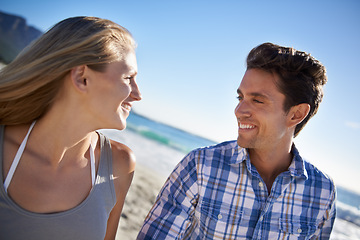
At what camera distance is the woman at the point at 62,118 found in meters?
1.68

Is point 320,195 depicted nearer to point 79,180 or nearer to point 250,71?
point 250,71

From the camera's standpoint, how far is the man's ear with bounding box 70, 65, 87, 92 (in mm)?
1771

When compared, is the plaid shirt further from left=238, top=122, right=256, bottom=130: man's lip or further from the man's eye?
the man's eye

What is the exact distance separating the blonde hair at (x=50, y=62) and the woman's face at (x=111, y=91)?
51 millimetres

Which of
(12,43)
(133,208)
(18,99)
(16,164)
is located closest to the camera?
(16,164)

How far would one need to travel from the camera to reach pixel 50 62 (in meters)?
1.72

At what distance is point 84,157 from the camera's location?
6.58 feet

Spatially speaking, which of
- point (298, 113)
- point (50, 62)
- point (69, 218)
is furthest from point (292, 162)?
point (50, 62)

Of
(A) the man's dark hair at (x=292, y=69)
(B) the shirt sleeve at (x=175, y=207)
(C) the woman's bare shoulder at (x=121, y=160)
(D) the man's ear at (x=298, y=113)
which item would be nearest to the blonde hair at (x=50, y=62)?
(C) the woman's bare shoulder at (x=121, y=160)

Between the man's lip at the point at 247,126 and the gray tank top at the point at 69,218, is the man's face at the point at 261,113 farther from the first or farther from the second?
the gray tank top at the point at 69,218

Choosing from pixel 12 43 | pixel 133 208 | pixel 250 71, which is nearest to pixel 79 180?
pixel 250 71

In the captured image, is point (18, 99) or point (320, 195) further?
point (320, 195)

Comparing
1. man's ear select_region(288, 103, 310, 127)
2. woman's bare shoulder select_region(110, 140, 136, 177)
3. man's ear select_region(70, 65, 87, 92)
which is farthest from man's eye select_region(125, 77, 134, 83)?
man's ear select_region(288, 103, 310, 127)

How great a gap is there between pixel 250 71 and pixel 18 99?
1.92m
